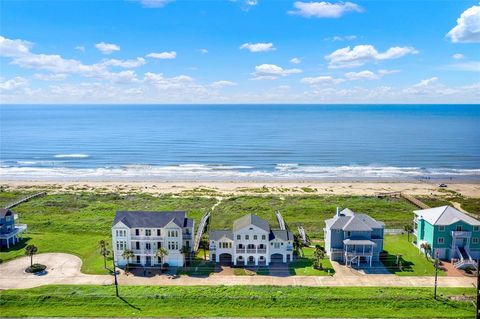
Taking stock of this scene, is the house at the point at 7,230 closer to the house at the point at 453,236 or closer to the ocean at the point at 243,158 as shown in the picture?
the ocean at the point at 243,158

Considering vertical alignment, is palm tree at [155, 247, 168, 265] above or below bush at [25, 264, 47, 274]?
above

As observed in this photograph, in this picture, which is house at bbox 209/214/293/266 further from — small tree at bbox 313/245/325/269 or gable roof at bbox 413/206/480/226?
gable roof at bbox 413/206/480/226

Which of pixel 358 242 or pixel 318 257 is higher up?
pixel 358 242

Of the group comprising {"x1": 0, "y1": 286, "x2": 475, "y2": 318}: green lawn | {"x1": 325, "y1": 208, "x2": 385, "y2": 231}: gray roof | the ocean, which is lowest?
{"x1": 0, "y1": 286, "x2": 475, "y2": 318}: green lawn

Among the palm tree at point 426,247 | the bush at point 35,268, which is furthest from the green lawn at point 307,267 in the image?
the bush at point 35,268

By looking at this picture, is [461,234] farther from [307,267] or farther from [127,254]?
[127,254]

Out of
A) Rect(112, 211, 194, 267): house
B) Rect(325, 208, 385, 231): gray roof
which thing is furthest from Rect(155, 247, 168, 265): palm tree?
Rect(325, 208, 385, 231): gray roof

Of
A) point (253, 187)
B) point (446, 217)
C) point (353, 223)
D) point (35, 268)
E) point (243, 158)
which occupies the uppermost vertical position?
point (243, 158)

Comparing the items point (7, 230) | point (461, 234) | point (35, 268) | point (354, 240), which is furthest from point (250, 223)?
point (7, 230)
